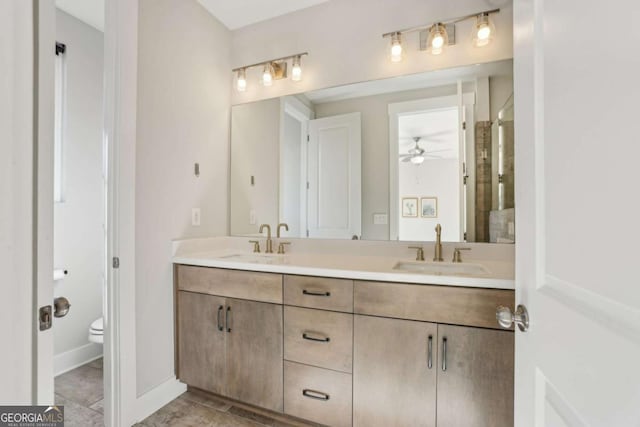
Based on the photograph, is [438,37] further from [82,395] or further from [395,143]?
[82,395]

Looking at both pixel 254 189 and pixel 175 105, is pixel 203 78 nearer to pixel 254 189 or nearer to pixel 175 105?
pixel 175 105

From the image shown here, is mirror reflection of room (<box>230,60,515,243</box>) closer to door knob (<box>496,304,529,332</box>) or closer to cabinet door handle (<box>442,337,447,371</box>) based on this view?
cabinet door handle (<box>442,337,447,371</box>)

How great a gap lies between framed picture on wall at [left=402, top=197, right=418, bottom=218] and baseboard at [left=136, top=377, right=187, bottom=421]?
1.79 metres

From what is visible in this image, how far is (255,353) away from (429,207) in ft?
4.36

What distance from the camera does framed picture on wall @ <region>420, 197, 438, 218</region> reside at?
1753 millimetres

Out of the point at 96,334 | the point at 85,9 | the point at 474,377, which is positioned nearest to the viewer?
the point at 474,377

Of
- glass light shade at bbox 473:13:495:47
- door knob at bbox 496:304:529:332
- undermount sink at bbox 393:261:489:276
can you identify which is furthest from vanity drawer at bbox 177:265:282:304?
glass light shade at bbox 473:13:495:47

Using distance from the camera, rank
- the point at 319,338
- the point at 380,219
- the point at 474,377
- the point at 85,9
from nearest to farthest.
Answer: the point at 474,377 → the point at 319,338 → the point at 380,219 → the point at 85,9

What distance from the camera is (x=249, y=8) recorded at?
2094mm

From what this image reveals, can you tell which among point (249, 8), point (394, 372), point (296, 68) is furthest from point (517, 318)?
point (249, 8)

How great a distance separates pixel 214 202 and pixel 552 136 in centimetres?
207

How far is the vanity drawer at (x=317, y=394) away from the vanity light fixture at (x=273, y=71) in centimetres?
193

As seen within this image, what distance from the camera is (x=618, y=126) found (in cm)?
40
